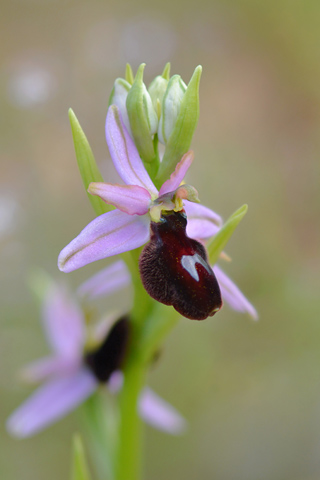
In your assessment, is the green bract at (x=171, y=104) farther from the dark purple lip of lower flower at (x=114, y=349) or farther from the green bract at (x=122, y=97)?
the dark purple lip of lower flower at (x=114, y=349)

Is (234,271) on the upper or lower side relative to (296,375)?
upper

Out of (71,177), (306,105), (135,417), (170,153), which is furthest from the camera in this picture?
(306,105)

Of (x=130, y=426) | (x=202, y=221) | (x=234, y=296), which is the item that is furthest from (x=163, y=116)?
(x=130, y=426)

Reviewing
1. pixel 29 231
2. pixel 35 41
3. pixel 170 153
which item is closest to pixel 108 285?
pixel 170 153

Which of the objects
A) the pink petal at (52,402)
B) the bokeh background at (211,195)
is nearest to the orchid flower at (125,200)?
the pink petal at (52,402)

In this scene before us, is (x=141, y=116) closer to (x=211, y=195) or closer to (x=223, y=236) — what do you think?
(x=223, y=236)

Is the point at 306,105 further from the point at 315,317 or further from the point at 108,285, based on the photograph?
the point at 108,285

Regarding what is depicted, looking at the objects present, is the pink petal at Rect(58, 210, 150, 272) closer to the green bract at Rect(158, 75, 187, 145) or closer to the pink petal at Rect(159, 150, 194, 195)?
the pink petal at Rect(159, 150, 194, 195)
